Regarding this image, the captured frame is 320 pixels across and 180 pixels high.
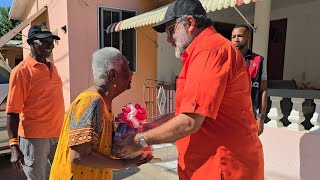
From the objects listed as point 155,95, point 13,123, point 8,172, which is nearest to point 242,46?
point 13,123

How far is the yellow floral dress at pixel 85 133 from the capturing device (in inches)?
56.1

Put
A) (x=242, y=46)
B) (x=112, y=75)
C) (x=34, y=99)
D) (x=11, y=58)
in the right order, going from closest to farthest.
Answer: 1. (x=112, y=75)
2. (x=34, y=99)
3. (x=242, y=46)
4. (x=11, y=58)

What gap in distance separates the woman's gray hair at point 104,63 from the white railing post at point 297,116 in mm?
2590

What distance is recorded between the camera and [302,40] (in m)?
6.90

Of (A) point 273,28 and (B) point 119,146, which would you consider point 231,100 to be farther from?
(A) point 273,28

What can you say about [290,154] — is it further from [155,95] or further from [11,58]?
[11,58]

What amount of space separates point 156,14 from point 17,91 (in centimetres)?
319

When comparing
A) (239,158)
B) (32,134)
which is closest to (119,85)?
(239,158)

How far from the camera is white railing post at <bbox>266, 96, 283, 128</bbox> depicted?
11.7ft

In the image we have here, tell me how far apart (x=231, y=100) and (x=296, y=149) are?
2354 mm

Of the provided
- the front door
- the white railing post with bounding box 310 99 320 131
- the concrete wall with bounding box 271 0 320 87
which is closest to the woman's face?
the white railing post with bounding box 310 99 320 131

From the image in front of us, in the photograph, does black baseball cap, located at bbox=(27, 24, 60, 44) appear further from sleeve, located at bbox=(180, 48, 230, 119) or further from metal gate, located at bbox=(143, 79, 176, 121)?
metal gate, located at bbox=(143, 79, 176, 121)

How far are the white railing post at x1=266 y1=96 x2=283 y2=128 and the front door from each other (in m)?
4.35

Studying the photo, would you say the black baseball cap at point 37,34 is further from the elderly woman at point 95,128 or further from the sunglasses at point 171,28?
the sunglasses at point 171,28
